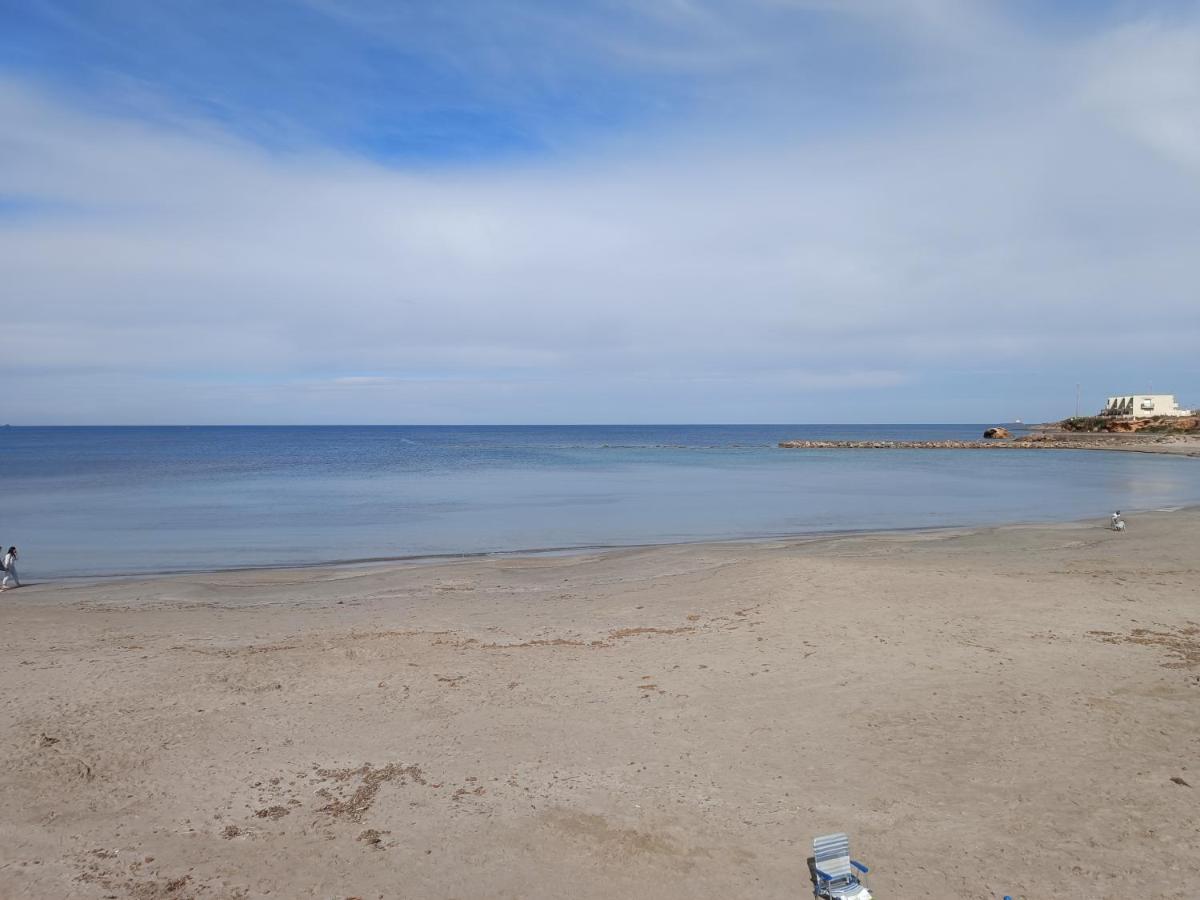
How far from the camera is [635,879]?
15.6ft

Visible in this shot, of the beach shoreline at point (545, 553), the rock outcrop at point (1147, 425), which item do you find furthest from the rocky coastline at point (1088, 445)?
the beach shoreline at point (545, 553)

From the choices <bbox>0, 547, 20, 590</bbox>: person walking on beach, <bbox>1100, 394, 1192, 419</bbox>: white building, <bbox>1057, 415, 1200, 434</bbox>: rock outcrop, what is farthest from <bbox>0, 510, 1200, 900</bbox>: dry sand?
<bbox>1100, 394, 1192, 419</bbox>: white building

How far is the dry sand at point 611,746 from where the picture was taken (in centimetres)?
487

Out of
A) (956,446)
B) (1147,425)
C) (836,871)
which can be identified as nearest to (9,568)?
(836,871)

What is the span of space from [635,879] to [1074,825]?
9.82ft

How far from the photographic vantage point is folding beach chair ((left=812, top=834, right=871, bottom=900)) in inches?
173

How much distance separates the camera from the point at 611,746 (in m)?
6.57

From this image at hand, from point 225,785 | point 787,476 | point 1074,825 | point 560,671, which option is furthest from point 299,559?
point 787,476

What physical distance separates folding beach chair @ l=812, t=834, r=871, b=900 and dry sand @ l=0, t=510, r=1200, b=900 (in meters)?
0.17

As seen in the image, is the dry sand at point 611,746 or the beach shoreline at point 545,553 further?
the beach shoreline at point 545,553

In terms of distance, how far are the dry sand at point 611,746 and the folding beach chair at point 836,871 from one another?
17 centimetres

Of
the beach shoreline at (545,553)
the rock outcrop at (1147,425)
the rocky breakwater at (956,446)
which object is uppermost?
the rock outcrop at (1147,425)

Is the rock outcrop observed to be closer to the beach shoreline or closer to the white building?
the white building

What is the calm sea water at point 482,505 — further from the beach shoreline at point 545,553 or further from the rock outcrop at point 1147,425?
the rock outcrop at point 1147,425
